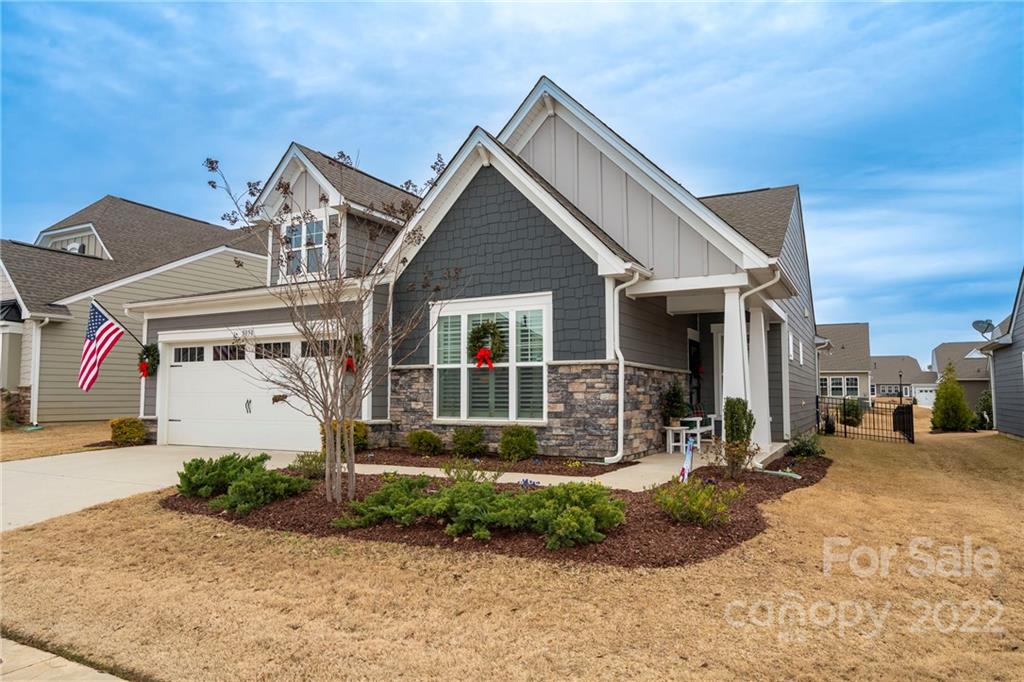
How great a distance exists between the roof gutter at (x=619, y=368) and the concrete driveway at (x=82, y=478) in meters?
5.49

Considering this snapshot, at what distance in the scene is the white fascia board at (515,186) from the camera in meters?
9.75

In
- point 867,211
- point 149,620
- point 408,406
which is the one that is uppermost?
point 867,211

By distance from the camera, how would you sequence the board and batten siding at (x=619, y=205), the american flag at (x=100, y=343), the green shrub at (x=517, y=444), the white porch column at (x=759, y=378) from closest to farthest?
the green shrub at (x=517, y=444)
the board and batten siding at (x=619, y=205)
the white porch column at (x=759, y=378)
the american flag at (x=100, y=343)

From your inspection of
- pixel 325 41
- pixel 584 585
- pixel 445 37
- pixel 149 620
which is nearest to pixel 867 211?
pixel 445 37

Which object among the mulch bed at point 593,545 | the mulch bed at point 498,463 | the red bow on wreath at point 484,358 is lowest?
the mulch bed at point 593,545

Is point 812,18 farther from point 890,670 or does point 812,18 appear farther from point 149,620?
point 149,620

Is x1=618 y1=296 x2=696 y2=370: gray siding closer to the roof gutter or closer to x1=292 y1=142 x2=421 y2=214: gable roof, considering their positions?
the roof gutter

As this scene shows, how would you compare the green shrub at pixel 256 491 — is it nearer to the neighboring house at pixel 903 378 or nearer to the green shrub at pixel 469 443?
the green shrub at pixel 469 443

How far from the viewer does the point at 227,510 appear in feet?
23.0

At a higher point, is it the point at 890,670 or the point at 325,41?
the point at 325,41

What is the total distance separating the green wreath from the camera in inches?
416

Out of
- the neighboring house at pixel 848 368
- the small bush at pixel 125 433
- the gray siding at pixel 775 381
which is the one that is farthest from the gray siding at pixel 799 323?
the neighboring house at pixel 848 368

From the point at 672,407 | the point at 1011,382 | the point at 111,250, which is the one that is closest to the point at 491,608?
the point at 672,407

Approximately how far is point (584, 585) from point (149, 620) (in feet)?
9.73
